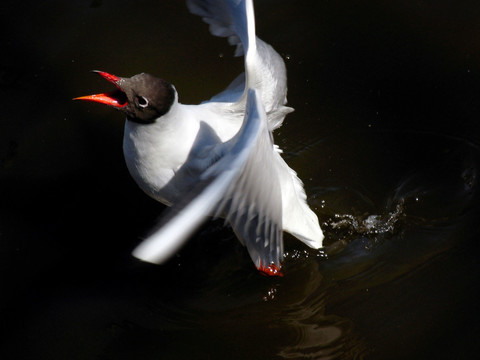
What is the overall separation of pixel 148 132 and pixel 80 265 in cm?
79

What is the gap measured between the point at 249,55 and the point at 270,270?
89 centimetres

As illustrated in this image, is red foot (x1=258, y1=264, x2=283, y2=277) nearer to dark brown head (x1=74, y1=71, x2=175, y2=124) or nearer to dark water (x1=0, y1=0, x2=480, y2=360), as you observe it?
dark water (x1=0, y1=0, x2=480, y2=360)

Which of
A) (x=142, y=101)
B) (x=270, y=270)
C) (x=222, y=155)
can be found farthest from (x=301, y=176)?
(x=142, y=101)

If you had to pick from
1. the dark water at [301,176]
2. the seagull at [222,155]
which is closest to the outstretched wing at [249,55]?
the seagull at [222,155]

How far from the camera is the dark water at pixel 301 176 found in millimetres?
2473

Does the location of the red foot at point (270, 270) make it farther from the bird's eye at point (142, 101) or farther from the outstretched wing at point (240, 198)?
the bird's eye at point (142, 101)

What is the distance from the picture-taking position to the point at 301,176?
10.1 ft

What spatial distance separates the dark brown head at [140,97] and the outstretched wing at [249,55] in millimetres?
339

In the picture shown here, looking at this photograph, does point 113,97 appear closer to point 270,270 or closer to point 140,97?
point 140,97

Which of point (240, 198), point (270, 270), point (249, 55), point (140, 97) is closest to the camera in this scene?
point (240, 198)

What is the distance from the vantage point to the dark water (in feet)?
8.11

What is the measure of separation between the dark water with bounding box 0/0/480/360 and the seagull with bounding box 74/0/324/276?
0.82 ft

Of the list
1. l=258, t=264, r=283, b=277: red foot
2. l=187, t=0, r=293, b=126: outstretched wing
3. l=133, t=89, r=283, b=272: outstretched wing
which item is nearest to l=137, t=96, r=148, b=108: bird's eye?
l=133, t=89, r=283, b=272: outstretched wing

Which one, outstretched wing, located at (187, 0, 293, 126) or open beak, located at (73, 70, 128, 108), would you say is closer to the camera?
open beak, located at (73, 70, 128, 108)
